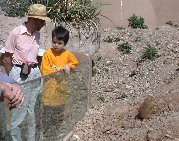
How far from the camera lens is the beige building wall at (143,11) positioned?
1288 centimetres

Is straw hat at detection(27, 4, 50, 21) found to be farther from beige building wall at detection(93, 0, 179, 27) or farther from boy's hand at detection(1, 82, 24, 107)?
beige building wall at detection(93, 0, 179, 27)

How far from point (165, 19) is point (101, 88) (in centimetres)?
527

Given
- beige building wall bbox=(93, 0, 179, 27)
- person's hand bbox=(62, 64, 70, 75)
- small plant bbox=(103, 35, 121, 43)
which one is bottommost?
small plant bbox=(103, 35, 121, 43)

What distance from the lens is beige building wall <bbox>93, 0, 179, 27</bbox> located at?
1288 centimetres

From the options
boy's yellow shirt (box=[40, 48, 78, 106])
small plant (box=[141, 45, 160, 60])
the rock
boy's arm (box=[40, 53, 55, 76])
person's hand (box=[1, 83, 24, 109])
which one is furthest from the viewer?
small plant (box=[141, 45, 160, 60])

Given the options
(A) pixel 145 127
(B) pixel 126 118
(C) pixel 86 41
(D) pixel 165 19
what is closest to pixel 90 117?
(B) pixel 126 118

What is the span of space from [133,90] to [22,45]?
9.81 feet

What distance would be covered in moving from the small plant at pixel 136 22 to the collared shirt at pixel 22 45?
644cm

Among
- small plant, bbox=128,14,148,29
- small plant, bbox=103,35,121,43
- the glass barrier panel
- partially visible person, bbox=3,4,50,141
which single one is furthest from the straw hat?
small plant, bbox=128,14,148,29

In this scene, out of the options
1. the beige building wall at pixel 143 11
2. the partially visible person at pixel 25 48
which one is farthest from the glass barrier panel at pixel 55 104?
the beige building wall at pixel 143 11

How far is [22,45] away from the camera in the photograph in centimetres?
561

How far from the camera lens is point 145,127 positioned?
20.2 ft

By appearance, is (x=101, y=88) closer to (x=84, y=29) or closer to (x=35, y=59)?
(x=84, y=29)

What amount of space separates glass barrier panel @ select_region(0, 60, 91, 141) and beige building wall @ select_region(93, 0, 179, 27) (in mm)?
6058
